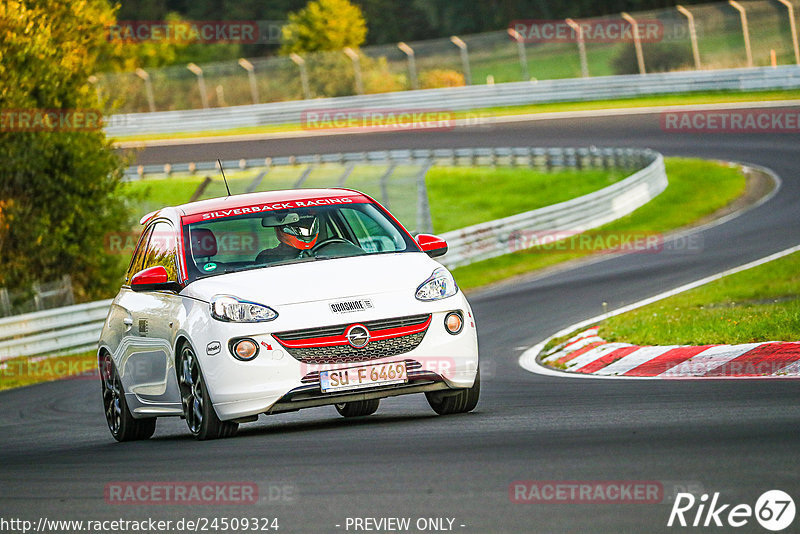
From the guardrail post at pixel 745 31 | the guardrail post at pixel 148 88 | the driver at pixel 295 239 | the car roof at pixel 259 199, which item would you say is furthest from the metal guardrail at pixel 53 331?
the guardrail post at pixel 148 88

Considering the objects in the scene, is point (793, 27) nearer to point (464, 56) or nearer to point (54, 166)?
point (464, 56)

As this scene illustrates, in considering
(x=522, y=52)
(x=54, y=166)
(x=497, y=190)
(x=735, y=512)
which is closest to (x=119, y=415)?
(x=735, y=512)

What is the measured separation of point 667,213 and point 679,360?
17.9 metres

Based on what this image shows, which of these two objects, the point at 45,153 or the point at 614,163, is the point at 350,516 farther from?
the point at 614,163

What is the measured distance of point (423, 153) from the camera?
40.0m

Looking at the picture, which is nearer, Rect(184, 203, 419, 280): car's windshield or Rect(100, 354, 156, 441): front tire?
Rect(184, 203, 419, 280): car's windshield

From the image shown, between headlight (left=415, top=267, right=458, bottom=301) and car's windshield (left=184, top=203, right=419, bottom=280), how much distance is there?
1.82 ft

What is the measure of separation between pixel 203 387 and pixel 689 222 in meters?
19.6

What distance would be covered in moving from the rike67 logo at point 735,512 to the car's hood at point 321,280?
11.5 ft

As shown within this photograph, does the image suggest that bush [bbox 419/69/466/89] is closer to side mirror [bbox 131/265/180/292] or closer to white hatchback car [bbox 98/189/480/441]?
white hatchback car [bbox 98/189/480/441]

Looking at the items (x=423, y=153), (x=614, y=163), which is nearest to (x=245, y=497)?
(x=614, y=163)

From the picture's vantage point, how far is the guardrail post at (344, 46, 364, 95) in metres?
52.0

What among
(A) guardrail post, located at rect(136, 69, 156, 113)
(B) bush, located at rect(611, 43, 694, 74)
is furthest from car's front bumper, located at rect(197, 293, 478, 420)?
(A) guardrail post, located at rect(136, 69, 156, 113)

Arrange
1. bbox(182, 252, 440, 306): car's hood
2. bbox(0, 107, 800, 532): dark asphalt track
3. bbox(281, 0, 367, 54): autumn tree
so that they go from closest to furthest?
bbox(0, 107, 800, 532): dark asphalt track < bbox(182, 252, 440, 306): car's hood < bbox(281, 0, 367, 54): autumn tree
